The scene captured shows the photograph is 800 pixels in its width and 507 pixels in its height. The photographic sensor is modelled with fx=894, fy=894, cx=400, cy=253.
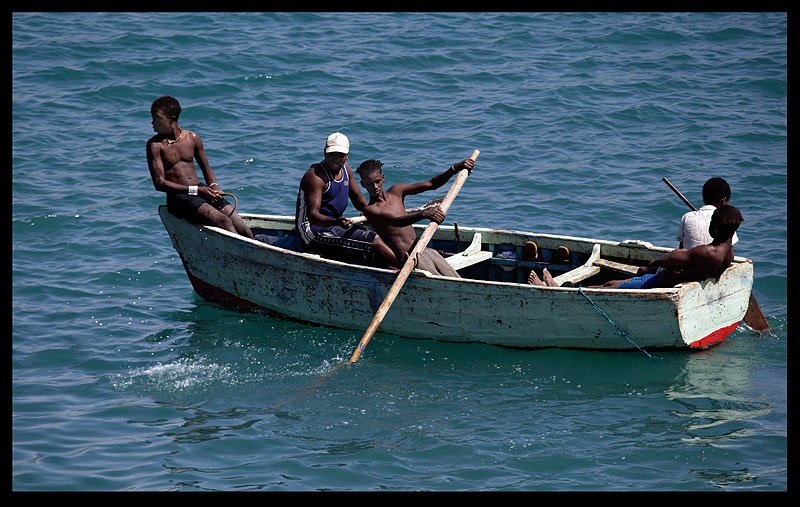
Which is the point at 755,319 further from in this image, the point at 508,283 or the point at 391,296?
the point at 391,296

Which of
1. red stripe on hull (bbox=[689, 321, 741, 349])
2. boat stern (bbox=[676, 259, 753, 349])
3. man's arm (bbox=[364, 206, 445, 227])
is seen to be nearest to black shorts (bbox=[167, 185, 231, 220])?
man's arm (bbox=[364, 206, 445, 227])

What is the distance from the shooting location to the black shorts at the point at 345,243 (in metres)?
9.17

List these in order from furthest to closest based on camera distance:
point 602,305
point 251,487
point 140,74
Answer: point 140,74
point 602,305
point 251,487

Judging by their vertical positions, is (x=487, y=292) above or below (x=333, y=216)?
below

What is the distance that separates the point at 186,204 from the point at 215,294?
1.11m

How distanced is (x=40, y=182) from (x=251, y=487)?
8.89 metres

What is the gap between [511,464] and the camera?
668cm

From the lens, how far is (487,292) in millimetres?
8375

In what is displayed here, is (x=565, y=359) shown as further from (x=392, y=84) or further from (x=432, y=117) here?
(x=392, y=84)

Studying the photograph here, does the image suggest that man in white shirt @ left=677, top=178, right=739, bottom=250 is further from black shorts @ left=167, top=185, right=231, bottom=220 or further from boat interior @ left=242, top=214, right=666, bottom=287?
black shorts @ left=167, top=185, right=231, bottom=220

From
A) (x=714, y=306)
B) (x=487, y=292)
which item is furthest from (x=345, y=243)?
(x=714, y=306)

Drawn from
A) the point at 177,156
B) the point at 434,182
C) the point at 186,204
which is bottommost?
the point at 186,204

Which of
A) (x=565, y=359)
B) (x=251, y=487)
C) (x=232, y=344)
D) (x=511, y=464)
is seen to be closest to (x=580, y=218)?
(x=565, y=359)

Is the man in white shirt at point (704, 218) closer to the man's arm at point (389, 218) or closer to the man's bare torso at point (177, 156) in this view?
the man's arm at point (389, 218)
